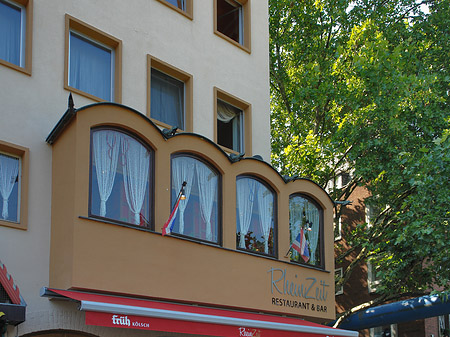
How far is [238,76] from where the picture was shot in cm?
1955

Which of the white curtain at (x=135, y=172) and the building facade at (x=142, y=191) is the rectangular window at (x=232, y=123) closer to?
the building facade at (x=142, y=191)

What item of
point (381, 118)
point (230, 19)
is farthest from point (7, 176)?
point (381, 118)

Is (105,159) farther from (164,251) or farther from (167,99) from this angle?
(167,99)

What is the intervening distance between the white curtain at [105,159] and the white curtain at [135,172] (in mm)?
228

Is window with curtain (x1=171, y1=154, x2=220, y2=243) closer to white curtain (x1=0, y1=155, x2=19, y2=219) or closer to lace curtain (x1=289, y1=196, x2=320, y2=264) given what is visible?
lace curtain (x1=289, y1=196, x2=320, y2=264)

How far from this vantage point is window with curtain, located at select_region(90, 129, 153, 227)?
13.8 meters

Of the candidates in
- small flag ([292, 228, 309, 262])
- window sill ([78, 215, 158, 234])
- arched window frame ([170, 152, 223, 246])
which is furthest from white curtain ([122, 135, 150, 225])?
small flag ([292, 228, 309, 262])

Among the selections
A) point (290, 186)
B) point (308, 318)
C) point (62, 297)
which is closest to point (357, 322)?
point (308, 318)

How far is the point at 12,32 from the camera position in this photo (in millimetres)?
14141

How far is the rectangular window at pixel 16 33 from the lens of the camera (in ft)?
45.7

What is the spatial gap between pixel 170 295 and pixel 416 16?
1913 centimetres

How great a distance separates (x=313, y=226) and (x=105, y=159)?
6953 mm

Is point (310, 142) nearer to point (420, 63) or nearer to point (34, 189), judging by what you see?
point (420, 63)

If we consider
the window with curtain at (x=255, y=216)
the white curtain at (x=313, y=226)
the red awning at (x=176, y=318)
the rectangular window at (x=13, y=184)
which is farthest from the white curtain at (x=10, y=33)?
the white curtain at (x=313, y=226)
